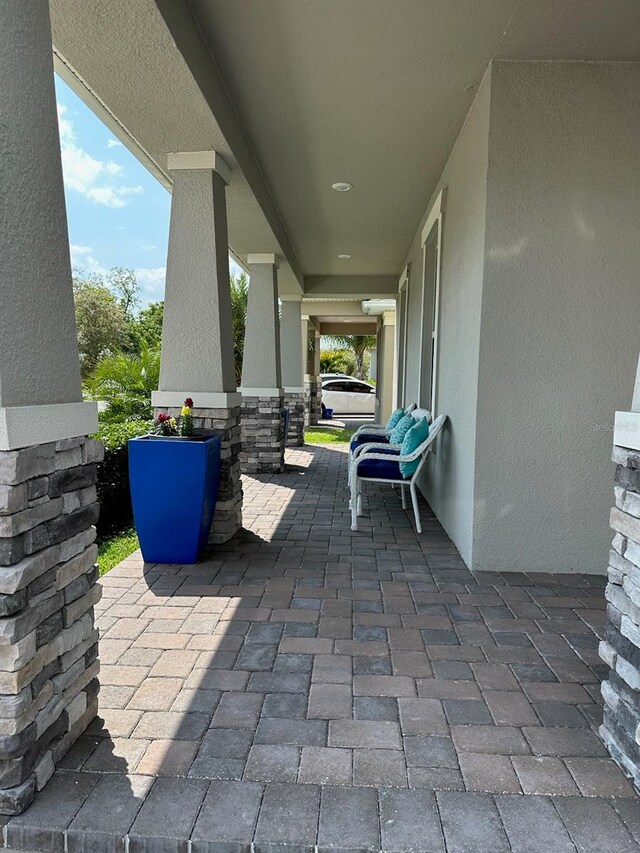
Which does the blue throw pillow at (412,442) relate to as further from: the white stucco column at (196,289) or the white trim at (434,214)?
the white trim at (434,214)

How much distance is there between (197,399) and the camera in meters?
3.76

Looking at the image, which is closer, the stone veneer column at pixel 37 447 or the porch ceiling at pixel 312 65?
the stone veneer column at pixel 37 447

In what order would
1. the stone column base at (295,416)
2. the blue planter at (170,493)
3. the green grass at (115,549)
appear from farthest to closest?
the stone column base at (295,416) → the green grass at (115,549) → the blue planter at (170,493)

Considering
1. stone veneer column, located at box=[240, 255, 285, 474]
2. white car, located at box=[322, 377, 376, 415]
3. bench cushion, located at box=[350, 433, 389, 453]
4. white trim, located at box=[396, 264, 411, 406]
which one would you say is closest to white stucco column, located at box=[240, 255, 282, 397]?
stone veneer column, located at box=[240, 255, 285, 474]

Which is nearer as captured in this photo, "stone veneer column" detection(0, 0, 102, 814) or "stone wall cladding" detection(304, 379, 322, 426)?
"stone veneer column" detection(0, 0, 102, 814)

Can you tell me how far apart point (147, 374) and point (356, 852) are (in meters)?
5.74

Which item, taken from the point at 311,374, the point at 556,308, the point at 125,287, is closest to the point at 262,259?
the point at 556,308

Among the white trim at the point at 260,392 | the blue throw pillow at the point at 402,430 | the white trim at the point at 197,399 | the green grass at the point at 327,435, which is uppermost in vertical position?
the white trim at the point at 197,399

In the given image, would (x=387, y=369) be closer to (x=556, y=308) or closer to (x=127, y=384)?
(x=127, y=384)

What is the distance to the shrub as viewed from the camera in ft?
14.4

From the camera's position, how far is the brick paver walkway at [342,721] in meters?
1.43

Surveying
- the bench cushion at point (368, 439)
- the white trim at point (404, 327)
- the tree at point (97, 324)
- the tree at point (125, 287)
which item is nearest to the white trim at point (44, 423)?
the bench cushion at point (368, 439)

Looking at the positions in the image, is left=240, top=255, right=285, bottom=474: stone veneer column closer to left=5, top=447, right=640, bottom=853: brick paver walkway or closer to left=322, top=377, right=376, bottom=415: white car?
left=5, top=447, right=640, bottom=853: brick paver walkway

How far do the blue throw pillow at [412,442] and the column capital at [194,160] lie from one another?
2.27 metres
